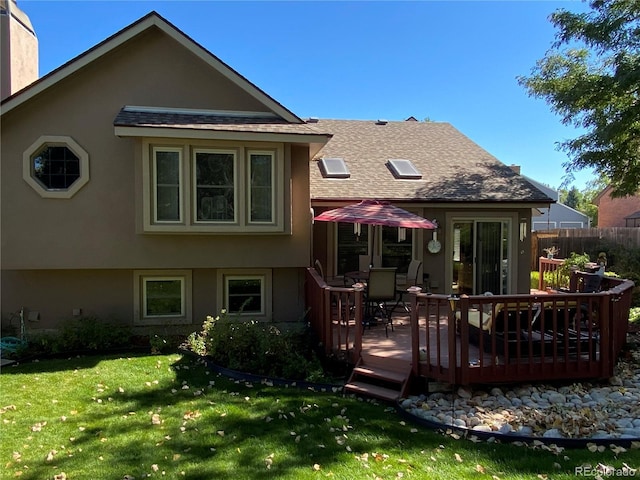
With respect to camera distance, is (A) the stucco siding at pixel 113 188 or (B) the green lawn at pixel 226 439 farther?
(A) the stucco siding at pixel 113 188

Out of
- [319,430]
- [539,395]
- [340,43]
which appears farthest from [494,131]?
[319,430]

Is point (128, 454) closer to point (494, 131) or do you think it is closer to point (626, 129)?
point (626, 129)

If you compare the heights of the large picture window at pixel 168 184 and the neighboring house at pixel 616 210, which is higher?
the neighboring house at pixel 616 210

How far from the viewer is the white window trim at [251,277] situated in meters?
9.19

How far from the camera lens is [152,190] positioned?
806 centimetres

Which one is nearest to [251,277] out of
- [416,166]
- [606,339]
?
[416,166]

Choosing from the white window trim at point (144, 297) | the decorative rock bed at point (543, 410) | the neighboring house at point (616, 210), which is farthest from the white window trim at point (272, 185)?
the neighboring house at point (616, 210)

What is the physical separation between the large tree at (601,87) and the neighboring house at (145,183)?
239 inches

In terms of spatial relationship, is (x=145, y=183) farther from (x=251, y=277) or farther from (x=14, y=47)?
(x=14, y=47)

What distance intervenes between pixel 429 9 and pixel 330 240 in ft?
22.8

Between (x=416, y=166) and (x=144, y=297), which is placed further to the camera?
(x=416, y=166)

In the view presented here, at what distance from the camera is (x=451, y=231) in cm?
1078

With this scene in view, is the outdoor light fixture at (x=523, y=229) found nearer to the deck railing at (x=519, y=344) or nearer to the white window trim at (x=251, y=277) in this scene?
the deck railing at (x=519, y=344)

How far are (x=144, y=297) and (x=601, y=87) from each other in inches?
424
